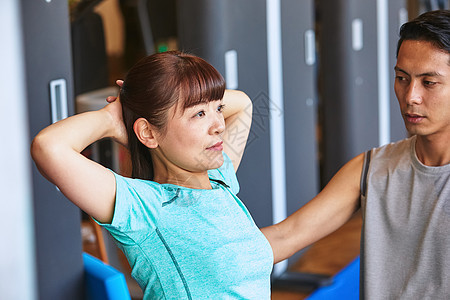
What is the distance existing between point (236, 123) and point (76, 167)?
51 centimetres

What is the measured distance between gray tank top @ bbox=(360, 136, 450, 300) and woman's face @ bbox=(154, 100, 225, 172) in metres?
0.50

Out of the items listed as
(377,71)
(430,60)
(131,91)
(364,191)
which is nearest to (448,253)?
(364,191)

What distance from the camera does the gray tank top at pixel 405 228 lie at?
4.70 feet

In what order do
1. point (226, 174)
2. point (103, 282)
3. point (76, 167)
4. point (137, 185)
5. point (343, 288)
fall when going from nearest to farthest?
Answer: 1. point (76, 167)
2. point (137, 185)
3. point (226, 174)
4. point (103, 282)
5. point (343, 288)

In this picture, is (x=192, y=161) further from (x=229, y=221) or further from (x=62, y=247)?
(x=62, y=247)

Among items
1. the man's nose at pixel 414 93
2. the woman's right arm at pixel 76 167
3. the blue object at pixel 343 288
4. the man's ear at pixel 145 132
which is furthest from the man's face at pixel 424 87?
the blue object at pixel 343 288

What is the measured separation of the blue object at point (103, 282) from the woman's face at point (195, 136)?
0.68m

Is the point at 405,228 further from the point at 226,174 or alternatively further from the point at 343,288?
the point at 343,288

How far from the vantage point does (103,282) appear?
5.99 ft

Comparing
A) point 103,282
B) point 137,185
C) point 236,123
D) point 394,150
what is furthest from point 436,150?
point 103,282

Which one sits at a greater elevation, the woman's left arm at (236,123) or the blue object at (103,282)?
the woman's left arm at (236,123)

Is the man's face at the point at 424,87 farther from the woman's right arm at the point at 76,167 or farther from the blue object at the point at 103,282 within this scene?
the blue object at the point at 103,282

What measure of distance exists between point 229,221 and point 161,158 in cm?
18

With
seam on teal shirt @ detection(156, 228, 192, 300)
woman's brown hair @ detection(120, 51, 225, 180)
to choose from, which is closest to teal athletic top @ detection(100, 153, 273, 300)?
seam on teal shirt @ detection(156, 228, 192, 300)
